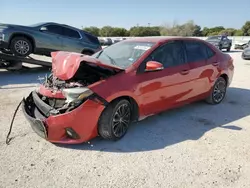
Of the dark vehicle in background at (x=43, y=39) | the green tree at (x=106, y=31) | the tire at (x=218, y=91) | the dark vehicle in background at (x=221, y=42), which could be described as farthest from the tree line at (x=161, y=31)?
the tire at (x=218, y=91)

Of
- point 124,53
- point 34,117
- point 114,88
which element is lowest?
point 34,117

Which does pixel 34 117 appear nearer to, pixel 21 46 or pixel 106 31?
pixel 21 46

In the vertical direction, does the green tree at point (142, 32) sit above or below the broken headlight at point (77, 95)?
below

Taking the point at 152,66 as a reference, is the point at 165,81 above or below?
below

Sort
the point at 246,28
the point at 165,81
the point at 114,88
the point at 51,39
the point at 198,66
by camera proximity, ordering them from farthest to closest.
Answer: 1. the point at 246,28
2. the point at 51,39
3. the point at 198,66
4. the point at 165,81
5. the point at 114,88

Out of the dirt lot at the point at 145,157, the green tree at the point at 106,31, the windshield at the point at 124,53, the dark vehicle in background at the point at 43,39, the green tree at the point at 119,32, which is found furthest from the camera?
the green tree at the point at 119,32

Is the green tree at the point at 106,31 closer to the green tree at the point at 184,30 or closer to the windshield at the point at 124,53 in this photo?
the green tree at the point at 184,30

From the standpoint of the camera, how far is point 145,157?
3.32 metres

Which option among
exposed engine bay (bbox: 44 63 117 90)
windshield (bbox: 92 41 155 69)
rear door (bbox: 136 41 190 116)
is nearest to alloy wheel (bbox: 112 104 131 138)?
rear door (bbox: 136 41 190 116)

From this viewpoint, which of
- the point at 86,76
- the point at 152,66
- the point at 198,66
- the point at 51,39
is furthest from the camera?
the point at 51,39

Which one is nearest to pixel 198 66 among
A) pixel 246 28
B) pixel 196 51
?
pixel 196 51

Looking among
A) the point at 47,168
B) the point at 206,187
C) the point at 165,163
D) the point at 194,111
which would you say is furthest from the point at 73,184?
the point at 194,111

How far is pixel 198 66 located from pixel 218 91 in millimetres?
1119

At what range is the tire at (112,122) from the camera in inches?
139
